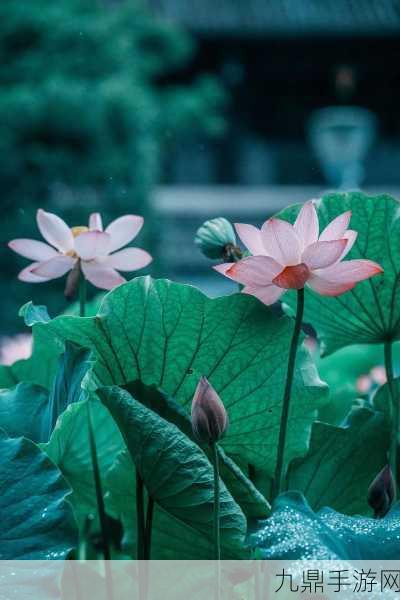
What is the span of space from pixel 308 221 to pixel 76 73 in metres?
5.36

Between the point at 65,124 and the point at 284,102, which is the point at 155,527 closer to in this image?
the point at 65,124

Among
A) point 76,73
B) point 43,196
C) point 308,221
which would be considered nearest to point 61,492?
point 308,221

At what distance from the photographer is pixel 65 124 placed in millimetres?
5098

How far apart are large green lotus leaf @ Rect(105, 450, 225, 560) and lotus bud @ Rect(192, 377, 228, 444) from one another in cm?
9

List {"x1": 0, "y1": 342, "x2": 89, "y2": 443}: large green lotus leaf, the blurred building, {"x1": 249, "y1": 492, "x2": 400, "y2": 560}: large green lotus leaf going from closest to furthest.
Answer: {"x1": 249, "y1": 492, "x2": 400, "y2": 560}: large green lotus leaf < {"x1": 0, "y1": 342, "x2": 89, "y2": 443}: large green lotus leaf < the blurred building

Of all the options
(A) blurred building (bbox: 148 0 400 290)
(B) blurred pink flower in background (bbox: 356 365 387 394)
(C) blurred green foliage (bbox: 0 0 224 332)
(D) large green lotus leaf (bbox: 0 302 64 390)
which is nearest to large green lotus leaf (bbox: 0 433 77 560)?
(D) large green lotus leaf (bbox: 0 302 64 390)

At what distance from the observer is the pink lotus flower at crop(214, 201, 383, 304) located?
43 centimetres

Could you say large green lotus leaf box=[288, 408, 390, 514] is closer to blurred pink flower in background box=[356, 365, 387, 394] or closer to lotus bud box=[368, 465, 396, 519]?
lotus bud box=[368, 465, 396, 519]

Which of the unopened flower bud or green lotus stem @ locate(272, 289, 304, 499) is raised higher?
the unopened flower bud

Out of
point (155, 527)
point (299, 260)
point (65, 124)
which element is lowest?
point (155, 527)

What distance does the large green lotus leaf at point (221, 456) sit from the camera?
0.45 metres

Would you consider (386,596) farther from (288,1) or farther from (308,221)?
(288,1)

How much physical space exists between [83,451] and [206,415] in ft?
0.48

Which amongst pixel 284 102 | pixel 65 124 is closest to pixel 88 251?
pixel 65 124
